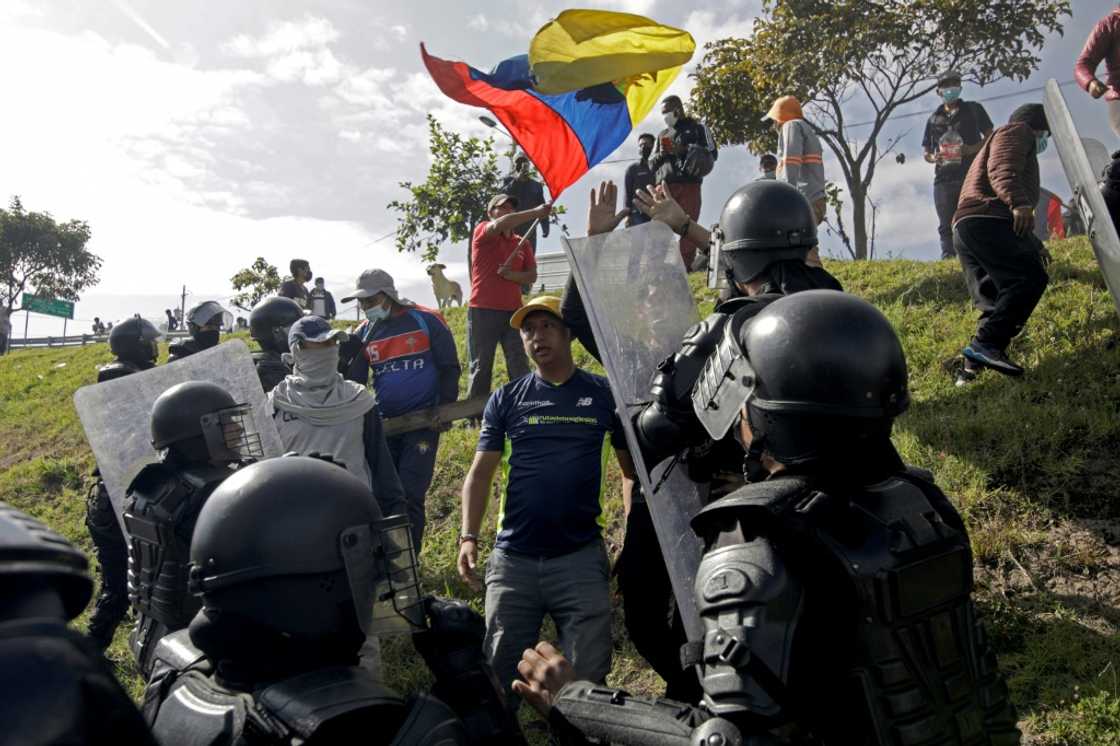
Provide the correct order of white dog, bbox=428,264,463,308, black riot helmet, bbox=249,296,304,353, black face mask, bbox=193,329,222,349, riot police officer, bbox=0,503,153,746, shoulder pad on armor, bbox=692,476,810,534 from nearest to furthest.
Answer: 1. riot police officer, bbox=0,503,153,746
2. shoulder pad on armor, bbox=692,476,810,534
3. black riot helmet, bbox=249,296,304,353
4. black face mask, bbox=193,329,222,349
5. white dog, bbox=428,264,463,308

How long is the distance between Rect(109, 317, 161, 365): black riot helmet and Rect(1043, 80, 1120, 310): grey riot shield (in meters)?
5.89

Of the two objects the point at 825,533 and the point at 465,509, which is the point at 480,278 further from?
the point at 825,533

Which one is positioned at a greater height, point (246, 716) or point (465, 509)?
point (246, 716)

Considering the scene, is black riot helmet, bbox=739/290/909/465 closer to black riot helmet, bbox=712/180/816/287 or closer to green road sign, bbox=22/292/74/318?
black riot helmet, bbox=712/180/816/287

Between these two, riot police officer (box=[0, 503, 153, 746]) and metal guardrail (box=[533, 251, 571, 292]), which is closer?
riot police officer (box=[0, 503, 153, 746])

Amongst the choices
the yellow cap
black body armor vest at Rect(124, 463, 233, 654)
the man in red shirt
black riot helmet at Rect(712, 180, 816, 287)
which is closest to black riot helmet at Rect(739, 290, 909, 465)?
black riot helmet at Rect(712, 180, 816, 287)

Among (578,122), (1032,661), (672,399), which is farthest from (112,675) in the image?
(578,122)

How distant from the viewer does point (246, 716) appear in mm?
1648

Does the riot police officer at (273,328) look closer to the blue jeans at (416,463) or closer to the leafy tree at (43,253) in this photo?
the blue jeans at (416,463)

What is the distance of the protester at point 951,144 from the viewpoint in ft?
30.9

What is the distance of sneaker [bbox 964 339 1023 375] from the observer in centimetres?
510

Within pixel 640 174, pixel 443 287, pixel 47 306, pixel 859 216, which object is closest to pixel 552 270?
pixel 443 287

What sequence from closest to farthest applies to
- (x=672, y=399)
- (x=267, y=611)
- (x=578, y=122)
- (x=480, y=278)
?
1. (x=267, y=611)
2. (x=672, y=399)
3. (x=578, y=122)
4. (x=480, y=278)

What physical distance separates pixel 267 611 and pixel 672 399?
1.42 meters
